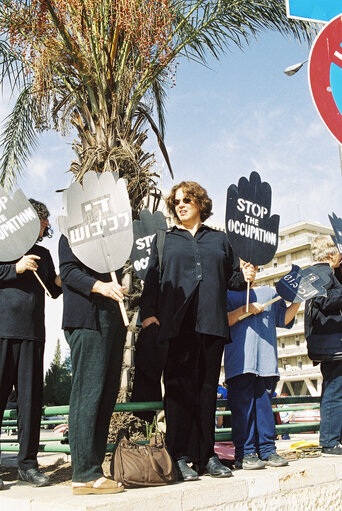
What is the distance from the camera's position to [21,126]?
793 cm

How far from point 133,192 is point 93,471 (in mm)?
3063

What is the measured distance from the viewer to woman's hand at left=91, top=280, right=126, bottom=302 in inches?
113

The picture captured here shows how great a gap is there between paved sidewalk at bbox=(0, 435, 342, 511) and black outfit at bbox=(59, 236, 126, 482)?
0.23 meters

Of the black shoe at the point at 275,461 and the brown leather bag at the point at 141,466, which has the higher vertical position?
the brown leather bag at the point at 141,466

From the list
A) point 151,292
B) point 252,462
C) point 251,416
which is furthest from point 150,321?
point 252,462

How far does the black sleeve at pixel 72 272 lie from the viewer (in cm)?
298

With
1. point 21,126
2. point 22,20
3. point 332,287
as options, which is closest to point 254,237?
point 332,287

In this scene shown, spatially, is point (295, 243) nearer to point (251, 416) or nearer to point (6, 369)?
point (251, 416)

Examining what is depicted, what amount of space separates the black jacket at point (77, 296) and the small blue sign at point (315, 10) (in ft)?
5.42

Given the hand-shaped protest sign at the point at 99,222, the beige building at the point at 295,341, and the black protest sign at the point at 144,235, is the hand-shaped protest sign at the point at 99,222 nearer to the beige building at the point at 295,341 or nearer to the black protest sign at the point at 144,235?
the black protest sign at the point at 144,235

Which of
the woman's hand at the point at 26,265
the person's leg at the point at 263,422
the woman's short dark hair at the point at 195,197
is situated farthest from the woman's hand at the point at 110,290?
the person's leg at the point at 263,422

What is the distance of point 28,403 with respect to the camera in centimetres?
322

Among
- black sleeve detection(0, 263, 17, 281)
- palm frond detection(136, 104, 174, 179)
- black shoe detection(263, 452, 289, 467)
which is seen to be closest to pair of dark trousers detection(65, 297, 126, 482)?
black sleeve detection(0, 263, 17, 281)

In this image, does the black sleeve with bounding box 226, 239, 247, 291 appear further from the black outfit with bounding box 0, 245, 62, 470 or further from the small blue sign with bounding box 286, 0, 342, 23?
the small blue sign with bounding box 286, 0, 342, 23
